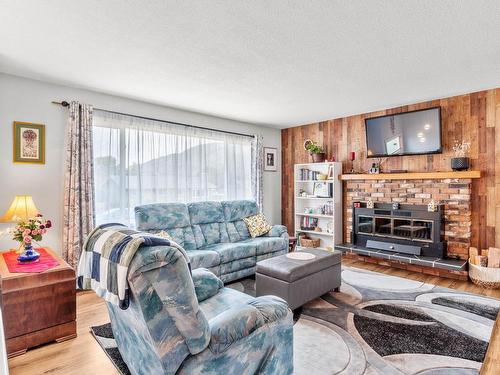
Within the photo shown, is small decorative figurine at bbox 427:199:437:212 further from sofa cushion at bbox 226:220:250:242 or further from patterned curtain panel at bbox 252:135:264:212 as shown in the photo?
patterned curtain panel at bbox 252:135:264:212

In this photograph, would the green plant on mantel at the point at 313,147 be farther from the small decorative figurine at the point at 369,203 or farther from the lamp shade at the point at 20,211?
the lamp shade at the point at 20,211

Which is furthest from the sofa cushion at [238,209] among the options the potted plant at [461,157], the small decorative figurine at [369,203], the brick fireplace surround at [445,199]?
the potted plant at [461,157]

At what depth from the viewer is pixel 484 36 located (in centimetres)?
241

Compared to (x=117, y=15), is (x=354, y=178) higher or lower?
lower

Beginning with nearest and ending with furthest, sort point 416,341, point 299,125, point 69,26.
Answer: point 69,26, point 416,341, point 299,125

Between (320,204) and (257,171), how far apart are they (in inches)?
54.6

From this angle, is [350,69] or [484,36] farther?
[350,69]

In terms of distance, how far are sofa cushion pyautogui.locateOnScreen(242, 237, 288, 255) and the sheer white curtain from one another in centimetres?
121

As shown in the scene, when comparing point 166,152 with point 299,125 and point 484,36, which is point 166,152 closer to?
point 299,125

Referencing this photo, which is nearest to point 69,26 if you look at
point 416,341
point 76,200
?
point 76,200

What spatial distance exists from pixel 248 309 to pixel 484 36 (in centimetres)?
283

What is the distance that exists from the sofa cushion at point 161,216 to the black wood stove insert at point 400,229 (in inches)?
114

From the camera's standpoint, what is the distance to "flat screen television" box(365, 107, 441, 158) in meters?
4.21

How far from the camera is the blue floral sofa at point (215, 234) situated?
3680mm
